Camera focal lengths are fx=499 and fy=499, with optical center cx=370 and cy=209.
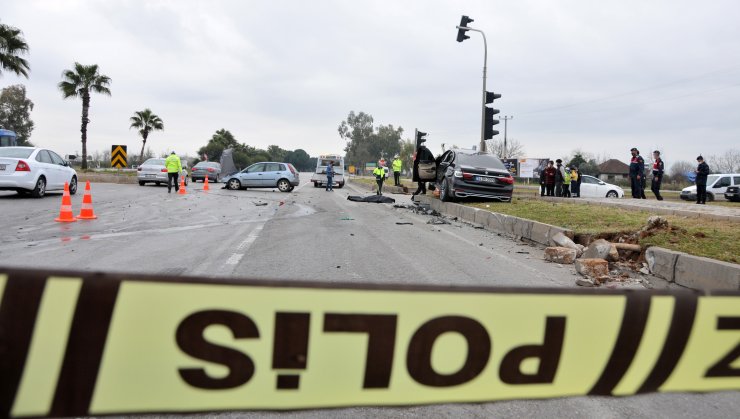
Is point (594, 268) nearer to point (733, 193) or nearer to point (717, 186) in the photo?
point (733, 193)

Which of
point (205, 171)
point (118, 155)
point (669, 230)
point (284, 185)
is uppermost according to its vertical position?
point (118, 155)

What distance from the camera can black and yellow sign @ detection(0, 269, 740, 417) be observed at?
4.09 ft

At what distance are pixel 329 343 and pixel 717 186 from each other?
99.4 feet

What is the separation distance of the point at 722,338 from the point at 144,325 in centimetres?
170

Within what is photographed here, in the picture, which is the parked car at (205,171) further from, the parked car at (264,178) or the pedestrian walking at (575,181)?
the pedestrian walking at (575,181)

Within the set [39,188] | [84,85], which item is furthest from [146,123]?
[39,188]

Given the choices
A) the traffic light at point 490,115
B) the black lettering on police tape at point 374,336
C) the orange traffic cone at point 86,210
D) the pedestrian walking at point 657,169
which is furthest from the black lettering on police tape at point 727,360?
the pedestrian walking at point 657,169

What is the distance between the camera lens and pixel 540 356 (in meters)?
1.47

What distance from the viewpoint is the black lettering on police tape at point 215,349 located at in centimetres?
130

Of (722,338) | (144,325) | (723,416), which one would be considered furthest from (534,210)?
(144,325)

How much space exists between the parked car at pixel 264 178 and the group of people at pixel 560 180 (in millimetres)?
12433

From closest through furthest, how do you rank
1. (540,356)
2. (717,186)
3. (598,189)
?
(540,356)
(717,186)
(598,189)

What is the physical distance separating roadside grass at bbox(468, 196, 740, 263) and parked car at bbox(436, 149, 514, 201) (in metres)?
3.12

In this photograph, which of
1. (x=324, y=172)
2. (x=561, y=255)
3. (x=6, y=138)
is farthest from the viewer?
(x=324, y=172)
